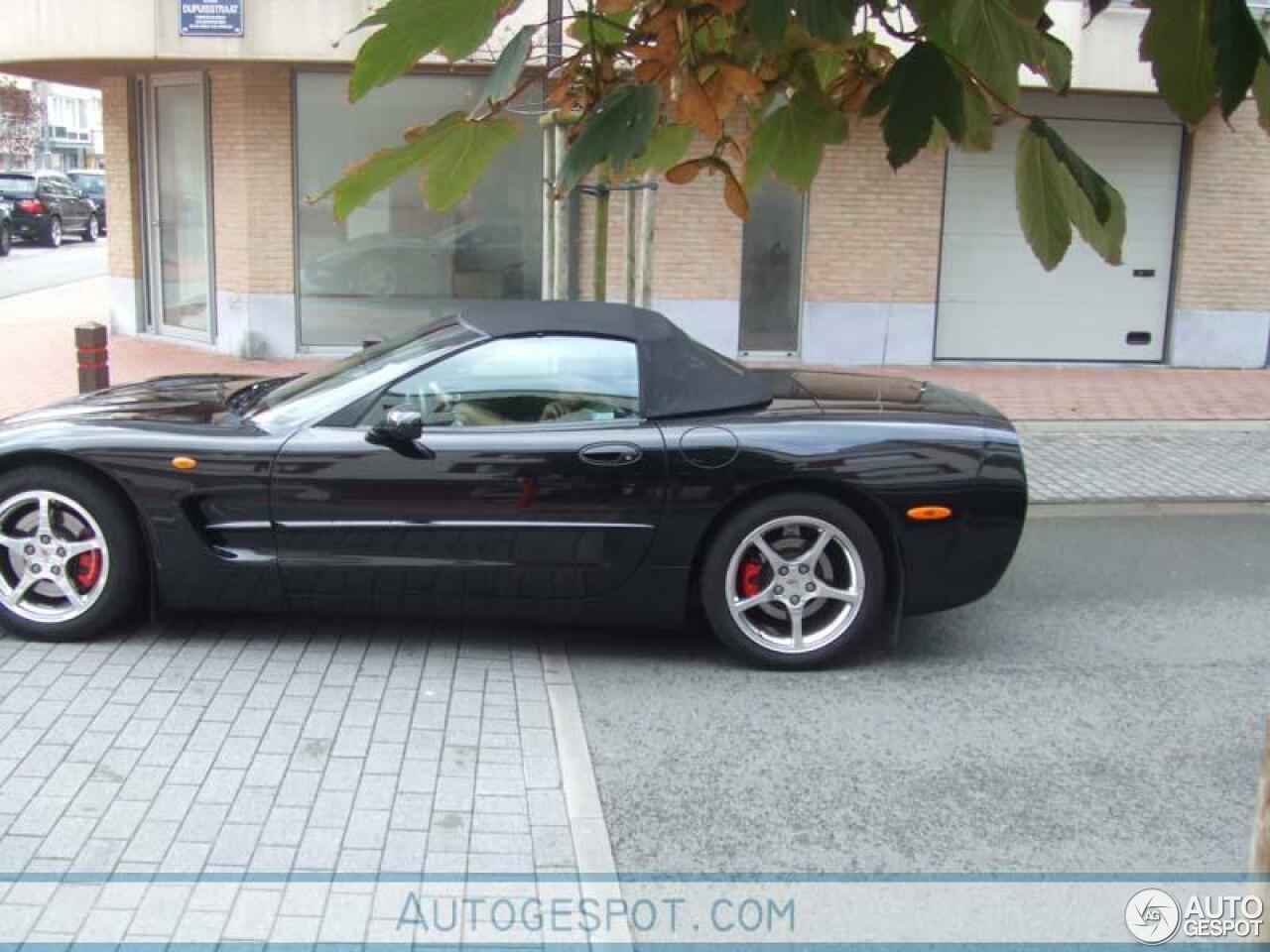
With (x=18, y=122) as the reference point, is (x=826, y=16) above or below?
below

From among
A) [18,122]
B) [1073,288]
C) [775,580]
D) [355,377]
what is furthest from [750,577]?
[18,122]

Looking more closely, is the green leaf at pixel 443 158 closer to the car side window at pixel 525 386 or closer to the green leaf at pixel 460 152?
the green leaf at pixel 460 152

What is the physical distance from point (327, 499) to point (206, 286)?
10.0m

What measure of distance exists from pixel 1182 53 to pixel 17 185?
36427 millimetres

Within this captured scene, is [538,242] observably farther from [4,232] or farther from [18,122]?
[18,122]

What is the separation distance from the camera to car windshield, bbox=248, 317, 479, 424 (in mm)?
5586

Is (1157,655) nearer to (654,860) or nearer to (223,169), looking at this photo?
(654,860)

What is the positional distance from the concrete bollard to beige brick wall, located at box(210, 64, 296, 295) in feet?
14.1

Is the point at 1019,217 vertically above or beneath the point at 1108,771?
above

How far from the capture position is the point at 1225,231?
47.9ft

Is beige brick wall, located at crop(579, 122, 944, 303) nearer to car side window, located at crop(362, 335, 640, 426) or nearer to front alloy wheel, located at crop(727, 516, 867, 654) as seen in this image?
car side window, located at crop(362, 335, 640, 426)

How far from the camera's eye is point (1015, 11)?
152 cm

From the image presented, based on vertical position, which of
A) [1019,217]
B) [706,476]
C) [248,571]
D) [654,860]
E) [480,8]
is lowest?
[654,860]

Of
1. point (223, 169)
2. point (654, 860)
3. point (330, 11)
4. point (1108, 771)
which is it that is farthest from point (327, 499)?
point (223, 169)
